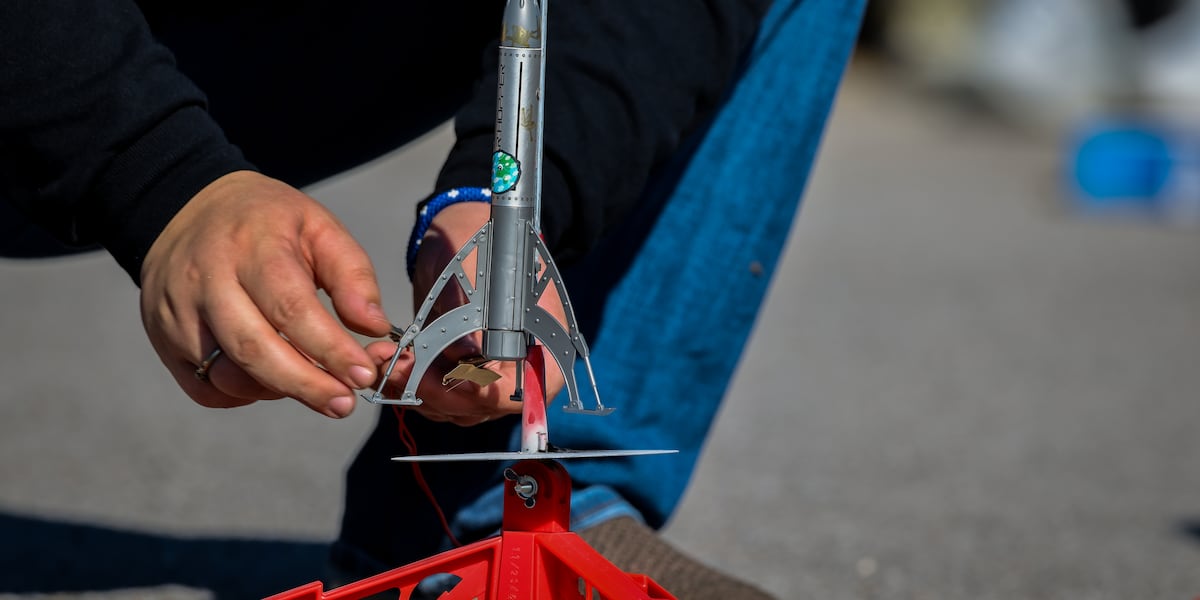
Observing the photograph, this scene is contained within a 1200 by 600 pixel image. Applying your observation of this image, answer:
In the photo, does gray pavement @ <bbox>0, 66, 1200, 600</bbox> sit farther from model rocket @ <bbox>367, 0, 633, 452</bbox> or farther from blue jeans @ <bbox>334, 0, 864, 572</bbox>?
model rocket @ <bbox>367, 0, 633, 452</bbox>

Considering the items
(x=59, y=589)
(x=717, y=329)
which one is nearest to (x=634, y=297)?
(x=717, y=329)

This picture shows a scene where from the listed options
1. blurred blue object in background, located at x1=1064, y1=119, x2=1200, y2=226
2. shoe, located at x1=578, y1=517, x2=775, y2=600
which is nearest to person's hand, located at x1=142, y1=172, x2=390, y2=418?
shoe, located at x1=578, y1=517, x2=775, y2=600

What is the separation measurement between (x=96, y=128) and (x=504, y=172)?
0.17m

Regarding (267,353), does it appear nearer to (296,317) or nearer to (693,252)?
(296,317)

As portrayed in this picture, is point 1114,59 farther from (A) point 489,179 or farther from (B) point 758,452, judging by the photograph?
(A) point 489,179

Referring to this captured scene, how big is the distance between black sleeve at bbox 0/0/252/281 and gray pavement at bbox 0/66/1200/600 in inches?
20.3

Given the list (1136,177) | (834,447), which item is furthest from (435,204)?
(1136,177)

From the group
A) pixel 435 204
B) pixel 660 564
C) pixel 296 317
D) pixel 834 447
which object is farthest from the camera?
pixel 834 447

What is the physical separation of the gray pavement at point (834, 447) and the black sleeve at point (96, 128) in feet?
1.69

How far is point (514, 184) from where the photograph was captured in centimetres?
55

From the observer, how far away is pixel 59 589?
1.00m

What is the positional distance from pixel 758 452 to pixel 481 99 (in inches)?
39.7

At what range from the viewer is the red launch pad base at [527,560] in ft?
1.83

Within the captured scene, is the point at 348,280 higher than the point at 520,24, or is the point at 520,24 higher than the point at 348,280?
the point at 520,24
